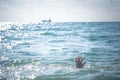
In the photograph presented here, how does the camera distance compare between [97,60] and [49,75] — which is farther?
[97,60]

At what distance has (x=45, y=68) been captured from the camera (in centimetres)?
1341

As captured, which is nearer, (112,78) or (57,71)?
(112,78)

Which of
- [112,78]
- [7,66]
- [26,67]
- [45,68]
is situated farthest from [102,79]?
[7,66]

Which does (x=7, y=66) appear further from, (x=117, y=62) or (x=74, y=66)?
(x=117, y=62)

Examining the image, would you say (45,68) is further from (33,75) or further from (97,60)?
(97,60)

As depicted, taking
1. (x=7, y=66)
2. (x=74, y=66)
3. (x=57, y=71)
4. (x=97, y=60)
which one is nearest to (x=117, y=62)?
(x=97, y=60)

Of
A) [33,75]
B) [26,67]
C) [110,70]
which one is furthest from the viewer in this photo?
[26,67]

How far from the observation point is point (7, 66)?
562 inches

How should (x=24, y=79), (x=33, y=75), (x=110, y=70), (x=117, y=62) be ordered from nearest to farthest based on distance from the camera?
(x=24, y=79) → (x=33, y=75) → (x=110, y=70) → (x=117, y=62)

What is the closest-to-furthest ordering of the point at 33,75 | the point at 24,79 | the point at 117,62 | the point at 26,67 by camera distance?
the point at 24,79 < the point at 33,75 < the point at 26,67 < the point at 117,62

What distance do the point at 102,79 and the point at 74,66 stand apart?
3.01 meters

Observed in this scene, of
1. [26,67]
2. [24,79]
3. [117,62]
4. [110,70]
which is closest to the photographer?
[24,79]

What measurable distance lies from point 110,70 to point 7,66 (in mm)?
7282

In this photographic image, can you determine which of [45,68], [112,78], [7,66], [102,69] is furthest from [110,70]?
[7,66]
